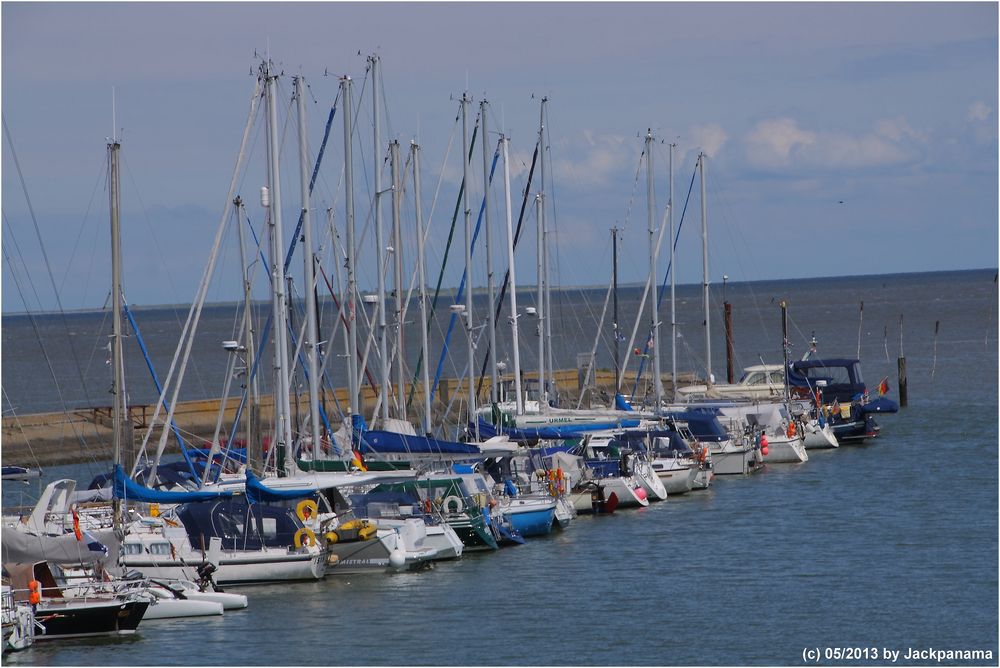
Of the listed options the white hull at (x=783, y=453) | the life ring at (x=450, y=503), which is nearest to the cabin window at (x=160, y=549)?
the life ring at (x=450, y=503)

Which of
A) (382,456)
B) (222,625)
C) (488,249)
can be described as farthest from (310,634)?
(488,249)

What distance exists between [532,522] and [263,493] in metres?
7.41

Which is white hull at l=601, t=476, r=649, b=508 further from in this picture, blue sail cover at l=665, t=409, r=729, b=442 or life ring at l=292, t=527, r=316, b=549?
life ring at l=292, t=527, r=316, b=549

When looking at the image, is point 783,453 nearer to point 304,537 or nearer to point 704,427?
point 704,427

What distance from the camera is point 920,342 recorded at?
124562mm

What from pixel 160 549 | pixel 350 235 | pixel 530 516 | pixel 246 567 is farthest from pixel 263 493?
pixel 350 235

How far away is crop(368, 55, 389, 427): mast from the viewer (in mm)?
40375

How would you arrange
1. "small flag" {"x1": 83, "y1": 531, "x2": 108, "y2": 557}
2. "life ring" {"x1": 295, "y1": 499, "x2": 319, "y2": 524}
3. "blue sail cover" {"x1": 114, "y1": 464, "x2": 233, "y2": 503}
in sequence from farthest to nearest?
"life ring" {"x1": 295, "y1": 499, "x2": 319, "y2": 524} < "blue sail cover" {"x1": 114, "y1": 464, "x2": 233, "y2": 503} < "small flag" {"x1": 83, "y1": 531, "x2": 108, "y2": 557}

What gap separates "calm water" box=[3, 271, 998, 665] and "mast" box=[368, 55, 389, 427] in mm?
6263

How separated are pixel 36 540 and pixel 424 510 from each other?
8965mm

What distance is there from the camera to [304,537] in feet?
102

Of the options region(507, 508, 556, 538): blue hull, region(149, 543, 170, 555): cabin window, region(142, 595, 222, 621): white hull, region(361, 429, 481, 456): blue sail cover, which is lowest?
region(142, 595, 222, 621): white hull

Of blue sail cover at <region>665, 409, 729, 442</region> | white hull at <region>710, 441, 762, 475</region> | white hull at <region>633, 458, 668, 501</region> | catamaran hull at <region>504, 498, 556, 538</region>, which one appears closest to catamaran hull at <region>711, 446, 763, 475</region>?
white hull at <region>710, 441, 762, 475</region>

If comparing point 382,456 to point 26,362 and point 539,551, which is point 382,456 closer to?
point 539,551
